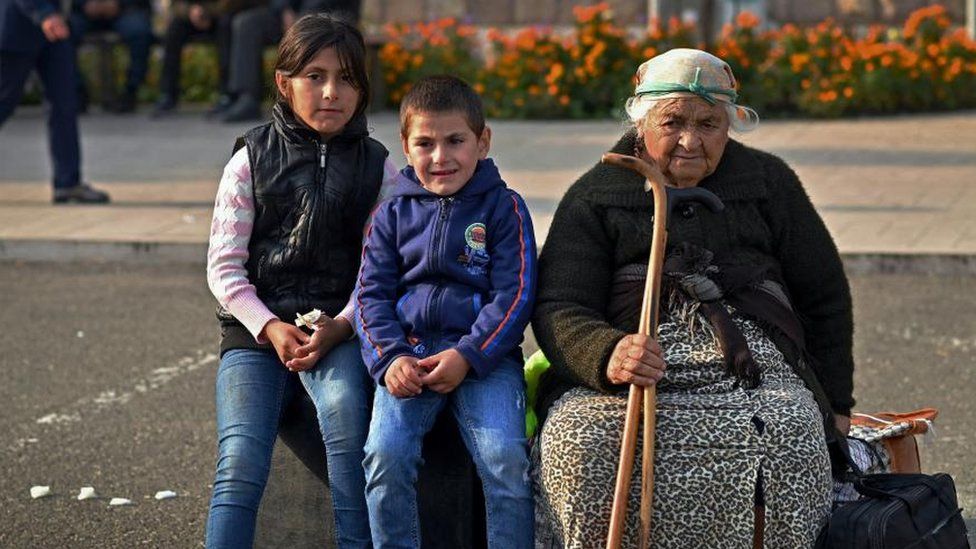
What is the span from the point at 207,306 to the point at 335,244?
150 inches

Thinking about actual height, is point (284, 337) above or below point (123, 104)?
above

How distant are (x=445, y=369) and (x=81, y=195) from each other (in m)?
7.00

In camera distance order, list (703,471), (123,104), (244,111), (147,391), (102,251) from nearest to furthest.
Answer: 1. (703,471)
2. (147,391)
3. (102,251)
4. (244,111)
5. (123,104)

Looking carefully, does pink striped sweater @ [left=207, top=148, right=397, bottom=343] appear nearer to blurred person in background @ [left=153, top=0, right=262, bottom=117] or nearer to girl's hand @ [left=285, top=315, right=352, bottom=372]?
girl's hand @ [left=285, top=315, right=352, bottom=372]

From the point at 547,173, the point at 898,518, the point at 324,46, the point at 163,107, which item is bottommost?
the point at 163,107

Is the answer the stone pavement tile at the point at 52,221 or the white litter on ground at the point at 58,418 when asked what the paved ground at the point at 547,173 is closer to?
the stone pavement tile at the point at 52,221

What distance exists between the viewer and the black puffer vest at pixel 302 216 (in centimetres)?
419

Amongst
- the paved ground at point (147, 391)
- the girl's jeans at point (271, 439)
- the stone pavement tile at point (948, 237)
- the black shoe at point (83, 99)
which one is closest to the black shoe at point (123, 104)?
the black shoe at point (83, 99)

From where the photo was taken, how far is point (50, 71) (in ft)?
32.9

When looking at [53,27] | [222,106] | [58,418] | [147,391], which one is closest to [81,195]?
[53,27]

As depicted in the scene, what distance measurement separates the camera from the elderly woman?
3.65 m

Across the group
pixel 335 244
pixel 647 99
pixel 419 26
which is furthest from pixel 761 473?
pixel 419 26

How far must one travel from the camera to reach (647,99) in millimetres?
4051

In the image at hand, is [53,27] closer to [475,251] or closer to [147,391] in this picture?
[147,391]
